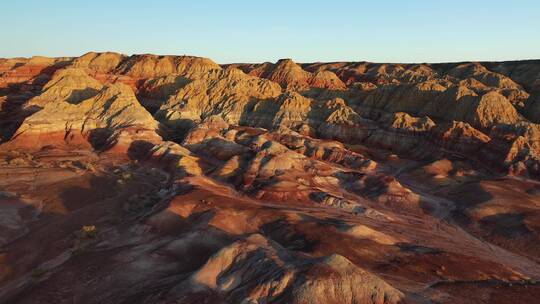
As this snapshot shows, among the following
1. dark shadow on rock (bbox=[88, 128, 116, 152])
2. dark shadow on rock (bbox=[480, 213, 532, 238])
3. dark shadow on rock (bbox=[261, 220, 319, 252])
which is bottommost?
dark shadow on rock (bbox=[480, 213, 532, 238])

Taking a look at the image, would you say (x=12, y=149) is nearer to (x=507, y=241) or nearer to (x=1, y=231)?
(x=1, y=231)

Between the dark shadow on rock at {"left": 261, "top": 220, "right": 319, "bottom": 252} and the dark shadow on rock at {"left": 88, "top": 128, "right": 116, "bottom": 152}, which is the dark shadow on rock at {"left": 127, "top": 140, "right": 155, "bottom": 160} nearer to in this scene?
the dark shadow on rock at {"left": 88, "top": 128, "right": 116, "bottom": 152}

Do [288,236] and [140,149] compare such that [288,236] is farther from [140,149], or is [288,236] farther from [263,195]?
[140,149]

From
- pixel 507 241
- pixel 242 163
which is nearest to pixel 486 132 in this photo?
pixel 507 241

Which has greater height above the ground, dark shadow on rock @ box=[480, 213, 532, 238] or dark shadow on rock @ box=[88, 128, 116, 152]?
dark shadow on rock @ box=[88, 128, 116, 152]

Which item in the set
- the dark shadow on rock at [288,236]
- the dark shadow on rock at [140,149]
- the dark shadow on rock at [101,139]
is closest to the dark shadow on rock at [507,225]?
the dark shadow on rock at [288,236]

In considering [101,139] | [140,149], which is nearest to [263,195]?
[140,149]

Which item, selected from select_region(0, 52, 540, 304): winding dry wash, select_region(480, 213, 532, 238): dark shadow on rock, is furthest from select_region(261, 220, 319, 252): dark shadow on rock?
select_region(480, 213, 532, 238): dark shadow on rock

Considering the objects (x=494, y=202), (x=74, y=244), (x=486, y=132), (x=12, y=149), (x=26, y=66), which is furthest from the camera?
(x=26, y=66)
